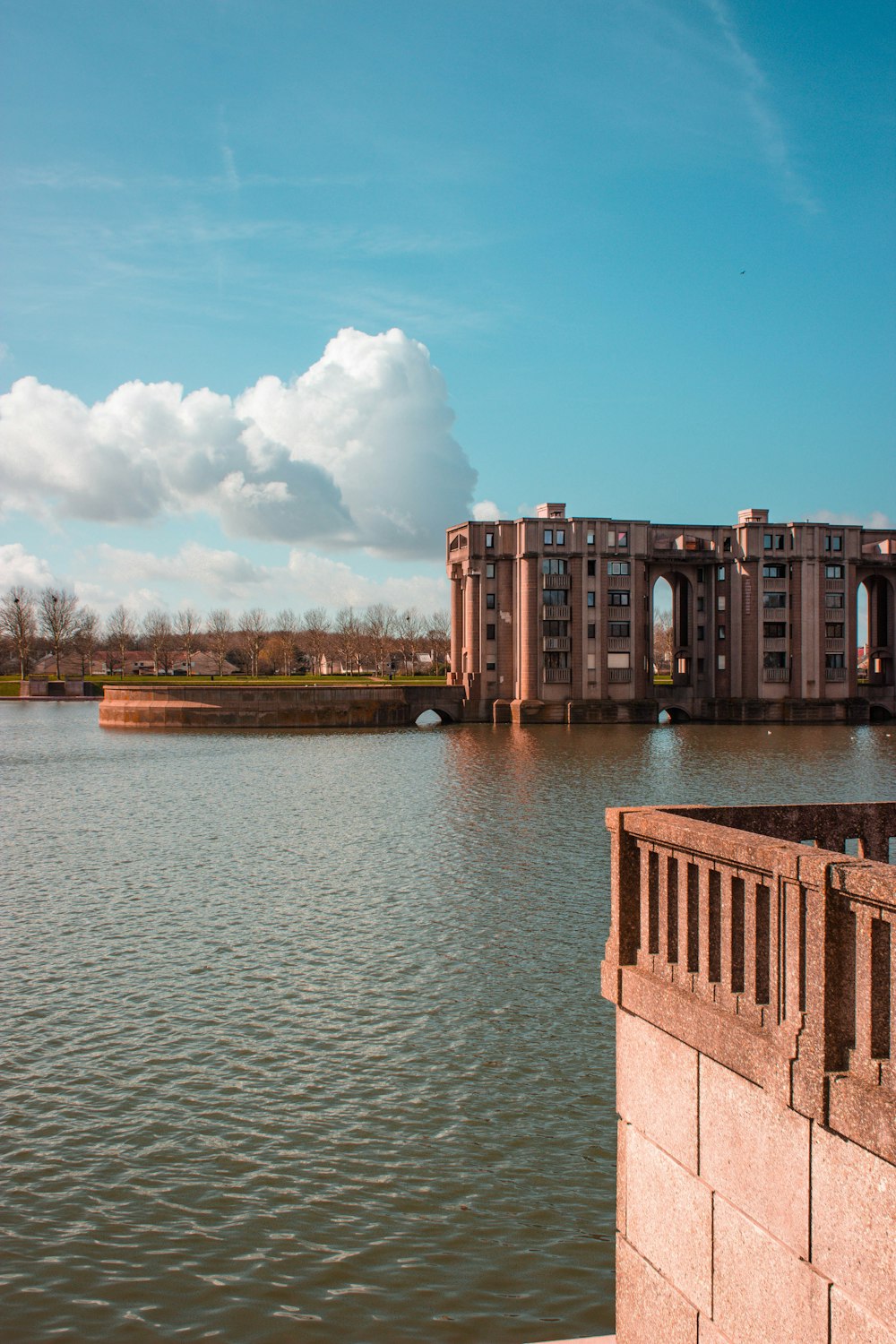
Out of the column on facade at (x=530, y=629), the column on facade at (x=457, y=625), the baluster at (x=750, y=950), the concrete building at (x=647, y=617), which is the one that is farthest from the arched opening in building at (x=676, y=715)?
the baluster at (x=750, y=950)

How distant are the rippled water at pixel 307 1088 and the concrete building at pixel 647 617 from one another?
61467mm

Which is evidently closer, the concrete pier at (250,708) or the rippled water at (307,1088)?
the rippled water at (307,1088)

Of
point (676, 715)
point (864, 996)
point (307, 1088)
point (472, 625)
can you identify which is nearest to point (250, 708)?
point (472, 625)

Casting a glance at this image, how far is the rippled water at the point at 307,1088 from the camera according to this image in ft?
34.1

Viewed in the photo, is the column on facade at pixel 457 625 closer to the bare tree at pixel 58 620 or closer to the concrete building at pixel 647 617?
the concrete building at pixel 647 617

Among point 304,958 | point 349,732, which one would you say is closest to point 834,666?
point 349,732

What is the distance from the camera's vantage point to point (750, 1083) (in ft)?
20.9

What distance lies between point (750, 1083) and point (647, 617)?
94365mm

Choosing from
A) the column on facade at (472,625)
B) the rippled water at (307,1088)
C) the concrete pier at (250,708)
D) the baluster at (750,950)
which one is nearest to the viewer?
the baluster at (750,950)

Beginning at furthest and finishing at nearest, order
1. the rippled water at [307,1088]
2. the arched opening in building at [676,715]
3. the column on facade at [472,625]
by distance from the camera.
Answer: the arched opening in building at [676,715] → the column on facade at [472,625] → the rippled water at [307,1088]

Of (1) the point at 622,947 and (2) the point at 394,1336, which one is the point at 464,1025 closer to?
(2) the point at 394,1336

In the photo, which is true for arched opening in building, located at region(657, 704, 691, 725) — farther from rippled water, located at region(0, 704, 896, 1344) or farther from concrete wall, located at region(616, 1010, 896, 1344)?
concrete wall, located at region(616, 1010, 896, 1344)

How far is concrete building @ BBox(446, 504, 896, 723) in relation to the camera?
96.6 meters

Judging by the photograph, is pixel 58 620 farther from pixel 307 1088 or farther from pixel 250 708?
pixel 307 1088
